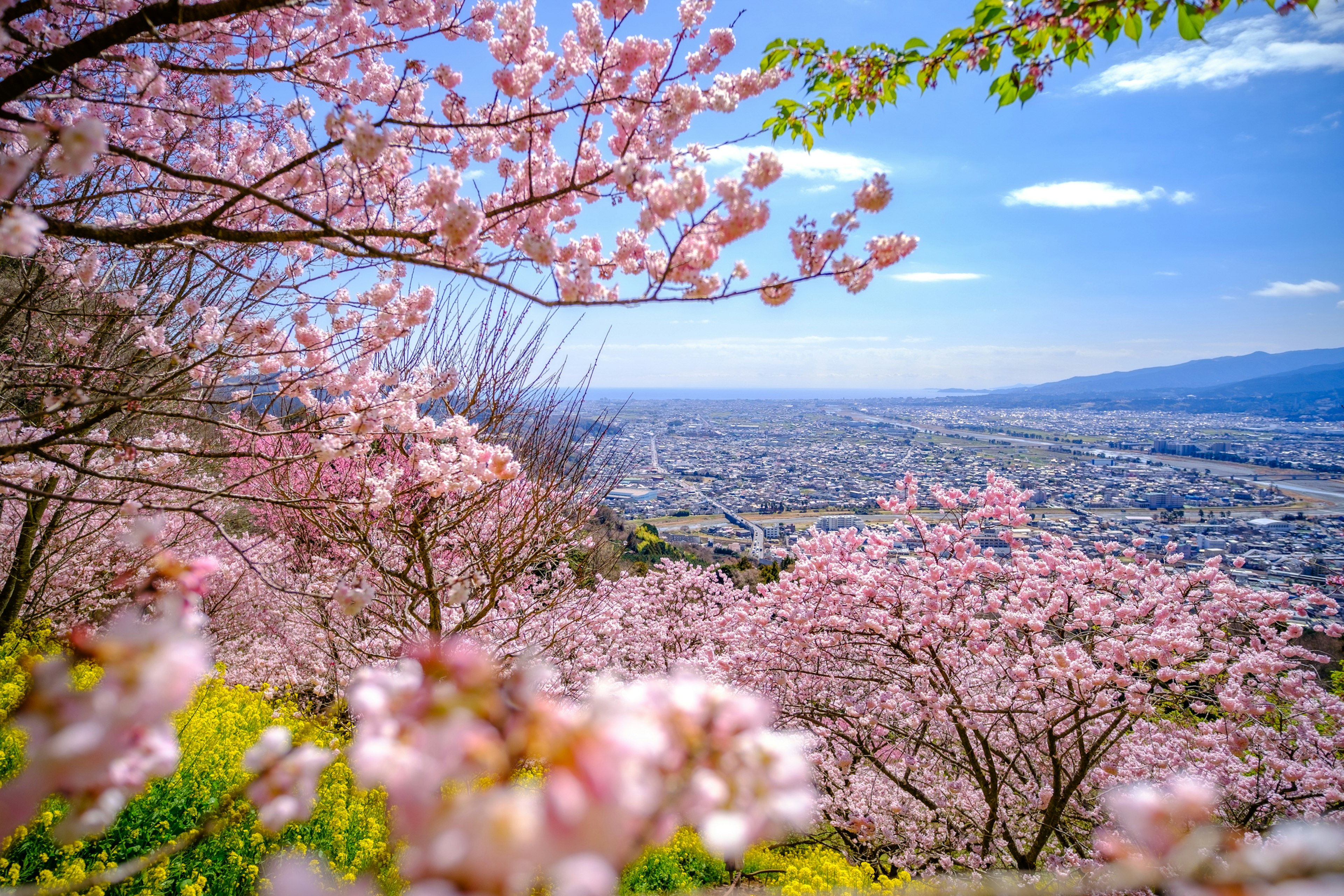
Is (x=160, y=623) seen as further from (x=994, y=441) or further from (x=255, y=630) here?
(x=994, y=441)

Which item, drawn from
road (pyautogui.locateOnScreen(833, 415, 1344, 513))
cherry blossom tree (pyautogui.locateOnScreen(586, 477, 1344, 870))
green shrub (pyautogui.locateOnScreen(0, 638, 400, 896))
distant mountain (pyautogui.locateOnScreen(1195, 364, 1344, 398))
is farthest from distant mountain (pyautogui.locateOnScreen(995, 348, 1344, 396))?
green shrub (pyautogui.locateOnScreen(0, 638, 400, 896))

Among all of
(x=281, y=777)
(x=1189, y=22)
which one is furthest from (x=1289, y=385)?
(x=281, y=777)

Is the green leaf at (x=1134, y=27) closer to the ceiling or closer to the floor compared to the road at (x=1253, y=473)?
closer to the ceiling

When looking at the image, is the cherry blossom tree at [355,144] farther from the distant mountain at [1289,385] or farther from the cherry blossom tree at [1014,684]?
the distant mountain at [1289,385]

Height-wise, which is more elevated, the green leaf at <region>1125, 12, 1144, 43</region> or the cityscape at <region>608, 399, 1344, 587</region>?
the green leaf at <region>1125, 12, 1144, 43</region>

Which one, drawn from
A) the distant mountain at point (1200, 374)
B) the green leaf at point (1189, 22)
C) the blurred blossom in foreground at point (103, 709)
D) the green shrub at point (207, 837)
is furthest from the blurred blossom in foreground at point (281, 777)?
the distant mountain at point (1200, 374)

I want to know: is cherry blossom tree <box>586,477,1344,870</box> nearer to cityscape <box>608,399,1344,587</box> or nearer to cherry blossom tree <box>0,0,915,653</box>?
cityscape <box>608,399,1344,587</box>
